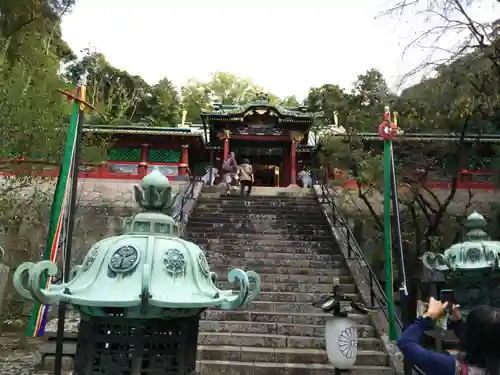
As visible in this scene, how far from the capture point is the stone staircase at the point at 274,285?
6188mm

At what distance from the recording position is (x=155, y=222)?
2.54m

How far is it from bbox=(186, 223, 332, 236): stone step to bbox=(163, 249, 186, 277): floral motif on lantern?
8537 mm

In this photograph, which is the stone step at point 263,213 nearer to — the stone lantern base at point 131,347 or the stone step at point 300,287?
the stone step at point 300,287

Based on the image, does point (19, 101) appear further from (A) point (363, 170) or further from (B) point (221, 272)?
(A) point (363, 170)

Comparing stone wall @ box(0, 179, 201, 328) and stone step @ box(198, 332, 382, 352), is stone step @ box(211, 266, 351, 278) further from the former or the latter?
stone wall @ box(0, 179, 201, 328)

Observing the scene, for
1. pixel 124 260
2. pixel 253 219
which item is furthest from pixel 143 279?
pixel 253 219

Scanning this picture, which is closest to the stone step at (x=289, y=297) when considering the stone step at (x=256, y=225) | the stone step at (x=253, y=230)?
the stone step at (x=253, y=230)

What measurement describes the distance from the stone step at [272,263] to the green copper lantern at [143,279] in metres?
6.62

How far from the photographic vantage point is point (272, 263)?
30.1 ft

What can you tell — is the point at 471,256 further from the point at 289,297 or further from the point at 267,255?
the point at 267,255

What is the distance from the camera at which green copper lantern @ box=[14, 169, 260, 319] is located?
2.19 metres

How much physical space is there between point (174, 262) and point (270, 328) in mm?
4951

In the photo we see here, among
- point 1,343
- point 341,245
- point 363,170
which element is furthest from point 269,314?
point 1,343

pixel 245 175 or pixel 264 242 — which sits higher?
pixel 245 175
